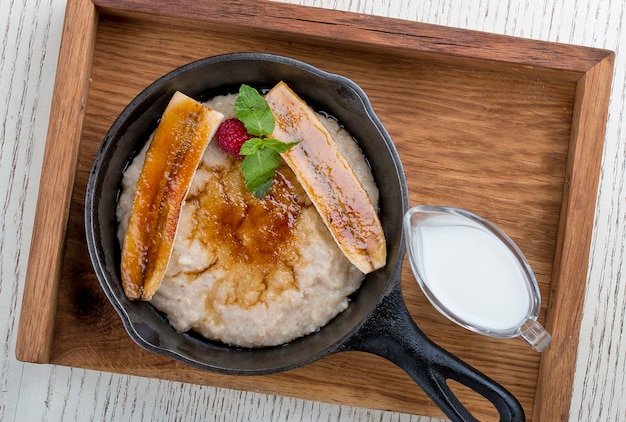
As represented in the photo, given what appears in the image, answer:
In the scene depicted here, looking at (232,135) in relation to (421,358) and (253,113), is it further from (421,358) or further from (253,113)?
(421,358)

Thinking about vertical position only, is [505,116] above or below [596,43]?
below

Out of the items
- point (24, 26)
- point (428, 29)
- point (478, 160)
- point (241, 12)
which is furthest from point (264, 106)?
point (24, 26)

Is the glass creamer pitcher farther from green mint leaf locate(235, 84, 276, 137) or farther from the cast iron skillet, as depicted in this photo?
green mint leaf locate(235, 84, 276, 137)

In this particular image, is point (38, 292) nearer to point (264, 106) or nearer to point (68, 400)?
point (68, 400)

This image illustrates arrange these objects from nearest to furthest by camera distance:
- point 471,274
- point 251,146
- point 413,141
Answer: point 251,146
point 471,274
point 413,141

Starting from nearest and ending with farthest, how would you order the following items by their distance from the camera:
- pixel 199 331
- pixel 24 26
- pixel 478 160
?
pixel 199 331 < pixel 478 160 < pixel 24 26

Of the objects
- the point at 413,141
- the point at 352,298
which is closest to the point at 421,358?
the point at 352,298
